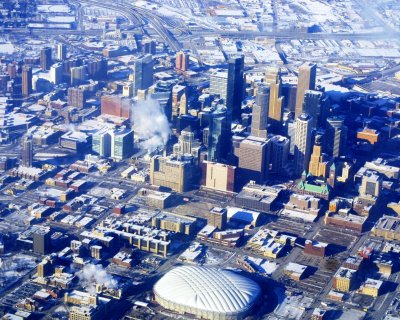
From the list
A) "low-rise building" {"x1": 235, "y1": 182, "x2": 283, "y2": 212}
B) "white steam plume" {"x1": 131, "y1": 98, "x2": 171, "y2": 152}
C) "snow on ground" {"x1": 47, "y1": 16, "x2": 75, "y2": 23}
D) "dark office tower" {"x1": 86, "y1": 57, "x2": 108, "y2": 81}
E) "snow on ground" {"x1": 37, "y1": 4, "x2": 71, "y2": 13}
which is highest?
"snow on ground" {"x1": 37, "y1": 4, "x2": 71, "y2": 13}

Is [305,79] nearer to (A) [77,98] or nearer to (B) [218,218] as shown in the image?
(A) [77,98]

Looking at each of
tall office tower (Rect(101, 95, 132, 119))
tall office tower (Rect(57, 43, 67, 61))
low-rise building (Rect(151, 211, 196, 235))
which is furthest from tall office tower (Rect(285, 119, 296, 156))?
tall office tower (Rect(57, 43, 67, 61))

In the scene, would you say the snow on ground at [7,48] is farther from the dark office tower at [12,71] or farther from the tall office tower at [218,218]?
the tall office tower at [218,218]

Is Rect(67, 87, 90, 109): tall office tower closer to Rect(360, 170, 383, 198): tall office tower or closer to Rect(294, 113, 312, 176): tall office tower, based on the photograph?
Rect(294, 113, 312, 176): tall office tower

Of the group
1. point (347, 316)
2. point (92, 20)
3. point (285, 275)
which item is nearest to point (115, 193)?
point (285, 275)

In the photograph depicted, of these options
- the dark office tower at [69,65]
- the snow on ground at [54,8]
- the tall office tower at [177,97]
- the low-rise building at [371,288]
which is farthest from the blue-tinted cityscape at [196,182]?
the snow on ground at [54,8]

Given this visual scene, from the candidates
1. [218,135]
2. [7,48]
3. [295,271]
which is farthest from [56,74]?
[295,271]

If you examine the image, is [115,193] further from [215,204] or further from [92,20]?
[92,20]
